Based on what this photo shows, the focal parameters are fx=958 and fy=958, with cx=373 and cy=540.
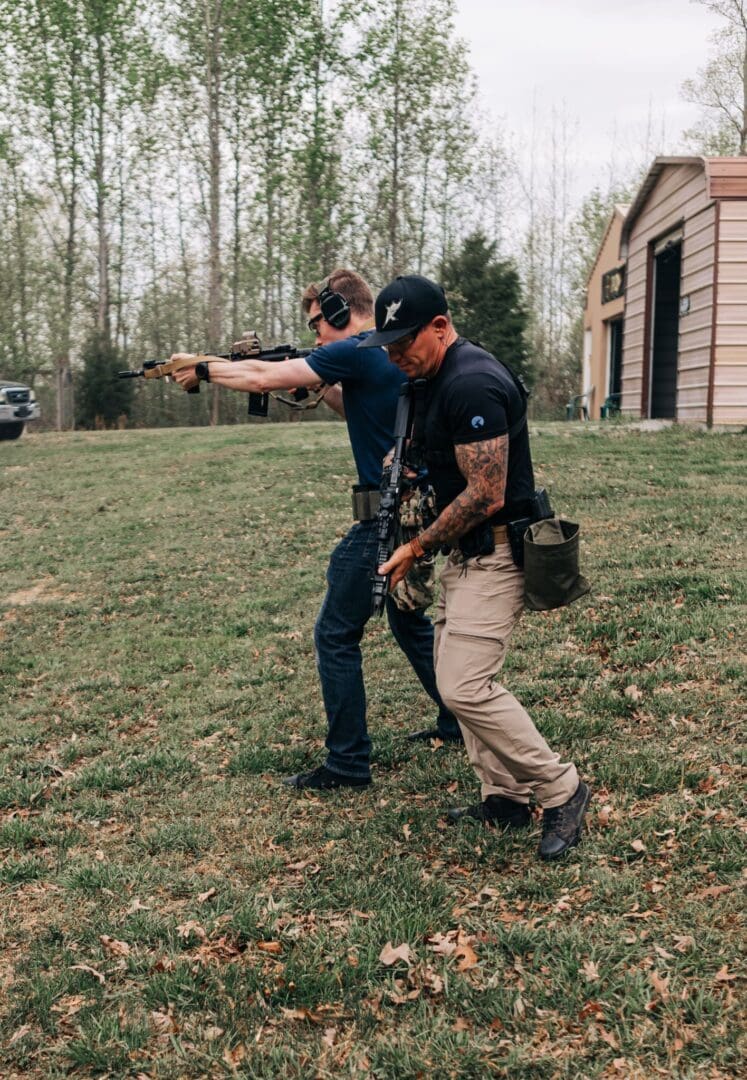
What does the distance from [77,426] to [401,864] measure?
2605 centimetres

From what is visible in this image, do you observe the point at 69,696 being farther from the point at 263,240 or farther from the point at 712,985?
the point at 263,240

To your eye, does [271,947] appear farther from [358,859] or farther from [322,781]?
[322,781]

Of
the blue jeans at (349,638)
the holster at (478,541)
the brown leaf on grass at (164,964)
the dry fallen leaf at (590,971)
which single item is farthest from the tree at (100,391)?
the dry fallen leaf at (590,971)

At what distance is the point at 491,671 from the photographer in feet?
12.5

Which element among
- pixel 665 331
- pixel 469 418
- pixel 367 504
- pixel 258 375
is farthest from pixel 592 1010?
pixel 665 331

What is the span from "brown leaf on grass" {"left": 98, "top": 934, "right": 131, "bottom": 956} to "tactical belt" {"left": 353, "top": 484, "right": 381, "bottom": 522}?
2.07 metres

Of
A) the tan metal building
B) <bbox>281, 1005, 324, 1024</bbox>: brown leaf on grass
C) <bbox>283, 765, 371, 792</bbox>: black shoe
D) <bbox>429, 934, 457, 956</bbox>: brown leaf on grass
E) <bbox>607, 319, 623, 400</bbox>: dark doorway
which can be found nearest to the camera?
<bbox>281, 1005, 324, 1024</bbox>: brown leaf on grass

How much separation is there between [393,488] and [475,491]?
1.84ft

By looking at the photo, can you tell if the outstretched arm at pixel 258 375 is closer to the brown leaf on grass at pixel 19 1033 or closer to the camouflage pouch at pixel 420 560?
the camouflage pouch at pixel 420 560

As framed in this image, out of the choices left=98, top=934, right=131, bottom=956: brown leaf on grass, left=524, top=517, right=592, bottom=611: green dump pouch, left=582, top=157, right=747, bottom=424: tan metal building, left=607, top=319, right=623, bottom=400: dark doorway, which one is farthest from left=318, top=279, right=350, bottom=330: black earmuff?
left=607, top=319, right=623, bottom=400: dark doorway

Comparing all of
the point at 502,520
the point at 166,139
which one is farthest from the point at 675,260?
the point at 166,139

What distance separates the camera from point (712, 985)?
3.03 metres

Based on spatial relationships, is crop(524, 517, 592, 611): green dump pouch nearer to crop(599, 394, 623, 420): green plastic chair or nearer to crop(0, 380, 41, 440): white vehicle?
Answer: crop(0, 380, 41, 440): white vehicle

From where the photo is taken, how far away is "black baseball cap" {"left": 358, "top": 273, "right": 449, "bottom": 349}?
11.9 ft
